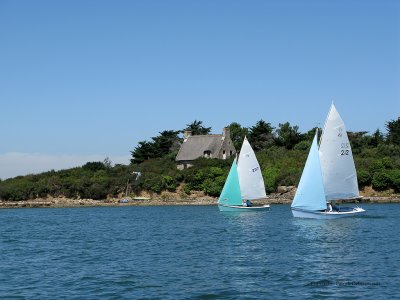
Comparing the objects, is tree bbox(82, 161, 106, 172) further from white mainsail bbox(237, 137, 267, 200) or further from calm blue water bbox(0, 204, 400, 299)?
calm blue water bbox(0, 204, 400, 299)

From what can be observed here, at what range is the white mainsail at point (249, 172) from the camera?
55188 millimetres

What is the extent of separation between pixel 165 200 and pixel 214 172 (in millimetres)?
7238

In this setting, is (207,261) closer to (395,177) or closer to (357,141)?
(395,177)

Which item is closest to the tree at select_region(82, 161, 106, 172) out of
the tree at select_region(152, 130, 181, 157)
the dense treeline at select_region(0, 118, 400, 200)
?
the dense treeline at select_region(0, 118, 400, 200)

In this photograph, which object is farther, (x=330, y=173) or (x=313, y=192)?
(x=330, y=173)

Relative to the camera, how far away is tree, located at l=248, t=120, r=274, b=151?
9869 cm

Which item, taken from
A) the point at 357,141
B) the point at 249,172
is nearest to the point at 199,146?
the point at 357,141

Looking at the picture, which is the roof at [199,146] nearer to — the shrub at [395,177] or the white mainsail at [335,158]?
the shrub at [395,177]

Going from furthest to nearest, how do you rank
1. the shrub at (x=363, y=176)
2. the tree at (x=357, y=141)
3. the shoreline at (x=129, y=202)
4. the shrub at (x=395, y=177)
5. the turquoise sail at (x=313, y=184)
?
the tree at (x=357, y=141) < the shrub at (x=363, y=176) < the shrub at (x=395, y=177) < the shoreline at (x=129, y=202) < the turquoise sail at (x=313, y=184)

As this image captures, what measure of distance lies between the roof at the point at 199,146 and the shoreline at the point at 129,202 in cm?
1342

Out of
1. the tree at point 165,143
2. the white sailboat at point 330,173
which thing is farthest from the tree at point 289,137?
the white sailboat at point 330,173

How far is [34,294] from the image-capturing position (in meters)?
19.5

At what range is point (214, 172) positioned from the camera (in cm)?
7962

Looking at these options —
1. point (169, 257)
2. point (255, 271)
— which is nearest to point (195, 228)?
point (169, 257)
